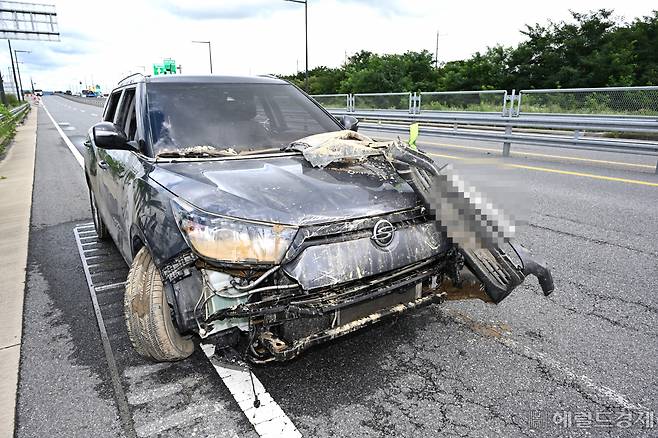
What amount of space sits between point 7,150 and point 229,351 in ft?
54.1

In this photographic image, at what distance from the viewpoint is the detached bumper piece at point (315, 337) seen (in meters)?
2.22

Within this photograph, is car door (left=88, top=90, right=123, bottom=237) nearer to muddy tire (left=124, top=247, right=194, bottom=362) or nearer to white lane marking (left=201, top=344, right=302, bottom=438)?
muddy tire (left=124, top=247, right=194, bottom=362)

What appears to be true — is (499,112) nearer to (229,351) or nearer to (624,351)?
(624,351)

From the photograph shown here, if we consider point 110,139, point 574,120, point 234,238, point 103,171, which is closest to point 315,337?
point 234,238

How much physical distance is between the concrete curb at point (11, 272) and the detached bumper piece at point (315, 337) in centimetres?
140

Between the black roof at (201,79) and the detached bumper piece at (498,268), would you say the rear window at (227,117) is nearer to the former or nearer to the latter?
the black roof at (201,79)

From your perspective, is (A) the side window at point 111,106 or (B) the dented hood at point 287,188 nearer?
(B) the dented hood at point 287,188

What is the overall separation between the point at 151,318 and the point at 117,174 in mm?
1455

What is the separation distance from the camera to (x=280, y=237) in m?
2.25

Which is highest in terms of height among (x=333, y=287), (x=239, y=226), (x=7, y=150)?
(x=239, y=226)

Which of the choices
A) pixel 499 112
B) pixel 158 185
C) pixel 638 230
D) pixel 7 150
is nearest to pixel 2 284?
pixel 158 185

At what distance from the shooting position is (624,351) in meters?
2.88

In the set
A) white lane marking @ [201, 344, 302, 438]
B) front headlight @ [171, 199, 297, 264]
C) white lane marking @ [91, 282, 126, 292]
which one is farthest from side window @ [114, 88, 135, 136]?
white lane marking @ [201, 344, 302, 438]

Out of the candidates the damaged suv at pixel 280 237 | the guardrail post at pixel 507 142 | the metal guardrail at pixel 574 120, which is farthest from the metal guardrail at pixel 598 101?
the damaged suv at pixel 280 237
